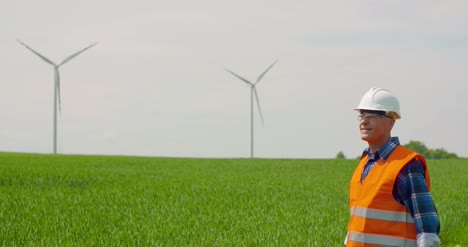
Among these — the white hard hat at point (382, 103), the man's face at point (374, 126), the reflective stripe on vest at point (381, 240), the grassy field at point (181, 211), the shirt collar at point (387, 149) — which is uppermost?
the white hard hat at point (382, 103)

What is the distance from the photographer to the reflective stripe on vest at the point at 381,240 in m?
5.34

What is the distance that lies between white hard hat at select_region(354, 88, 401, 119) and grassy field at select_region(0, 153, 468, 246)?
586 cm

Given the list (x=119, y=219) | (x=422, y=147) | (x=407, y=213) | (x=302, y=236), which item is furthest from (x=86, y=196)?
(x=422, y=147)

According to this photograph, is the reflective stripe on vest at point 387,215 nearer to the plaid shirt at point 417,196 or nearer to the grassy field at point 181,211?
the plaid shirt at point 417,196

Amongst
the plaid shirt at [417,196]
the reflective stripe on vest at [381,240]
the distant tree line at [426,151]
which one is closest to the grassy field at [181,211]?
the reflective stripe on vest at [381,240]

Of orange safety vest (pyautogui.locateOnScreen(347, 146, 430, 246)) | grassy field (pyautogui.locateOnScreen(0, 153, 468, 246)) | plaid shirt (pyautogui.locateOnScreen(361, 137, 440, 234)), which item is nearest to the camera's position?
plaid shirt (pyautogui.locateOnScreen(361, 137, 440, 234))

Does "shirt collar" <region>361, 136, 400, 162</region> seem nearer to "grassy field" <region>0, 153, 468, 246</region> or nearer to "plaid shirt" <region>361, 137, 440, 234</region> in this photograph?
"plaid shirt" <region>361, 137, 440, 234</region>

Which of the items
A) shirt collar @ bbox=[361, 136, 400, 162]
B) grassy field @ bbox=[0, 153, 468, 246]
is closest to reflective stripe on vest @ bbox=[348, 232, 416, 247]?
shirt collar @ bbox=[361, 136, 400, 162]

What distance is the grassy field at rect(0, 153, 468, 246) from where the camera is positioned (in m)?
11.8

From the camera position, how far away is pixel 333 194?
21.1m

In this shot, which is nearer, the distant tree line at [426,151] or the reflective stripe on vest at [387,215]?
the reflective stripe on vest at [387,215]

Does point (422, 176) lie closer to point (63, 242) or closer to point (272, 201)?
point (63, 242)

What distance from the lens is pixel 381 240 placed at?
542 centimetres

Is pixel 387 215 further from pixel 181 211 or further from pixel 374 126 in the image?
pixel 181 211
